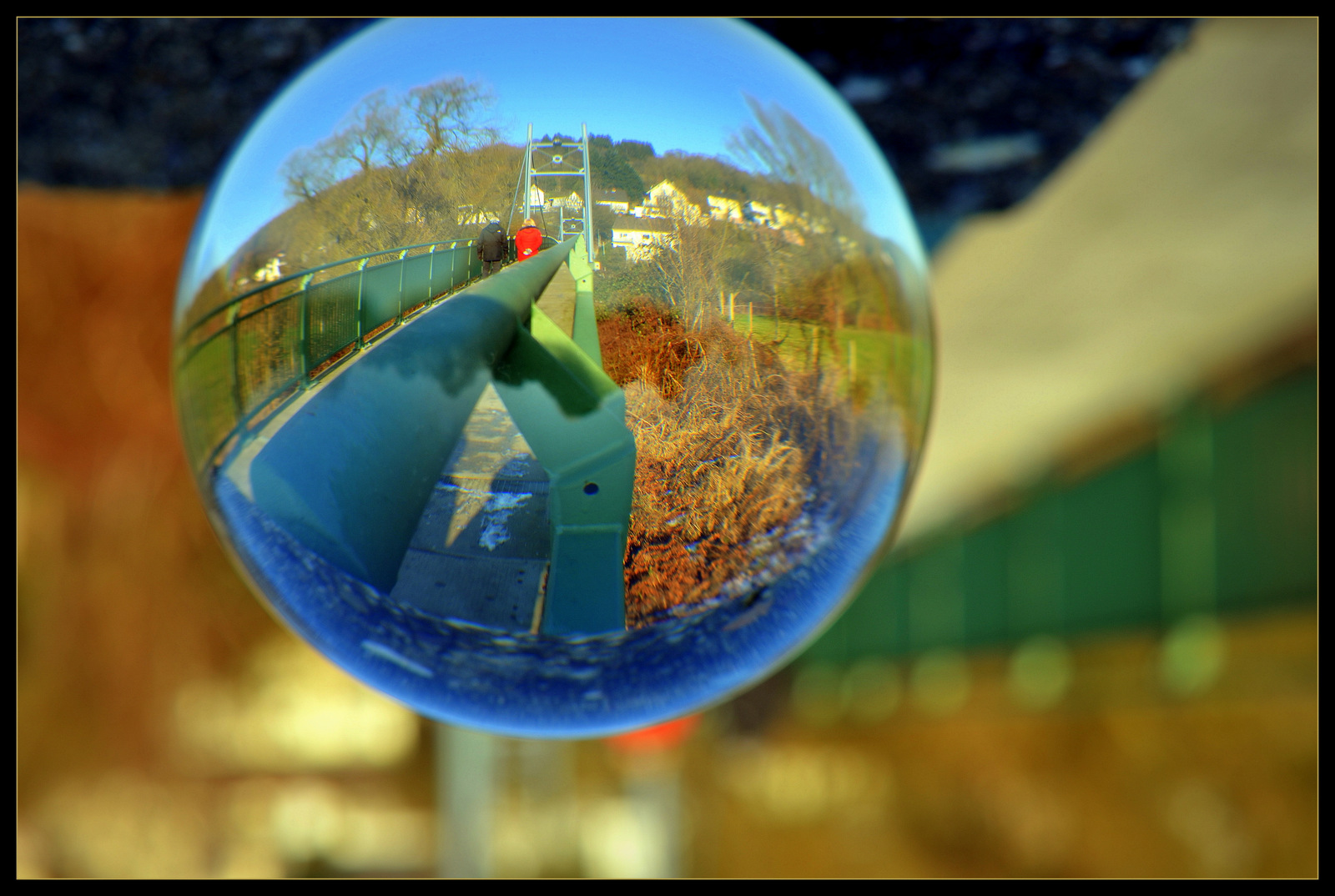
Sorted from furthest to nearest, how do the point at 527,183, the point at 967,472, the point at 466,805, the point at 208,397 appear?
the point at 967,472, the point at 466,805, the point at 208,397, the point at 527,183

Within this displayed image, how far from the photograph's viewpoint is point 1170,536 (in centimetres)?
→ 480

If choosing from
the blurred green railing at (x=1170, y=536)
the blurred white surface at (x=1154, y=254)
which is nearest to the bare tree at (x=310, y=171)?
the blurred white surface at (x=1154, y=254)

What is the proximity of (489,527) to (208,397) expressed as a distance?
27 centimetres

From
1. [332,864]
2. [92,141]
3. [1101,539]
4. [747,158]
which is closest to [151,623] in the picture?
[92,141]

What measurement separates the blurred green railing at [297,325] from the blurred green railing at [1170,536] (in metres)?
3.91

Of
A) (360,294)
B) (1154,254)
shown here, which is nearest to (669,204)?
(360,294)

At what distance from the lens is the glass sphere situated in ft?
2.06

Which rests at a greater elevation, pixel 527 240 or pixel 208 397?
pixel 527 240

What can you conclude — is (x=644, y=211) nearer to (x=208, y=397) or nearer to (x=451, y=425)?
(x=451, y=425)

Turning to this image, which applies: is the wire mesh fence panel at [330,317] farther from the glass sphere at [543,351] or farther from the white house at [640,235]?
the white house at [640,235]

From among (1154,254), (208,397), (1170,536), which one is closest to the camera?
(208,397)

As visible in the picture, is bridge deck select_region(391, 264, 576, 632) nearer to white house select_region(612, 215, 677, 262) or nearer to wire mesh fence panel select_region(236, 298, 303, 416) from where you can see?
white house select_region(612, 215, 677, 262)

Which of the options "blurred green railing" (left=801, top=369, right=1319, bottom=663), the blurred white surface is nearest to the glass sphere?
the blurred white surface

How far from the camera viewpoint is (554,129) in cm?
62
